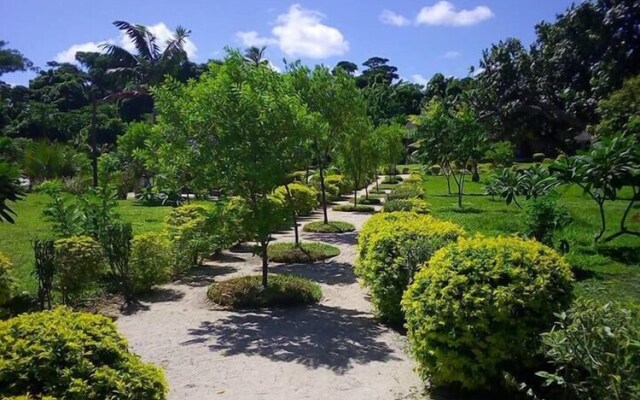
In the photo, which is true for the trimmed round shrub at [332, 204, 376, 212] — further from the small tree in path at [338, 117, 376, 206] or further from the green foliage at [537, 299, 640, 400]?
the green foliage at [537, 299, 640, 400]

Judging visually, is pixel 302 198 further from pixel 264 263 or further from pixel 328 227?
pixel 264 263

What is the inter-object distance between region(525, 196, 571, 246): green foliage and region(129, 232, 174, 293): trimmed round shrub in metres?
6.90

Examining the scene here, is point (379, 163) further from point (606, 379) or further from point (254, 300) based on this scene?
point (606, 379)

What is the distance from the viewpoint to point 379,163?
78.8 feet

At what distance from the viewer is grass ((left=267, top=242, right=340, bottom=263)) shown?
12959mm

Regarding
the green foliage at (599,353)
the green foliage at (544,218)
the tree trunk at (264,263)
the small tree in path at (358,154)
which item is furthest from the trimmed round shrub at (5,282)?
the small tree in path at (358,154)

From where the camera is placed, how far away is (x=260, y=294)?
9070mm

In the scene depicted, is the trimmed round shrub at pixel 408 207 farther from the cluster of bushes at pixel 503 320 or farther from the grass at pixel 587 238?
the cluster of bushes at pixel 503 320

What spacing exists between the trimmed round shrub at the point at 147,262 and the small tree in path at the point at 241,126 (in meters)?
1.73

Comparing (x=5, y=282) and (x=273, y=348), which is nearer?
(x=273, y=348)

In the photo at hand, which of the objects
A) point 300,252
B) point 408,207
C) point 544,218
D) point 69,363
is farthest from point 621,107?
point 69,363

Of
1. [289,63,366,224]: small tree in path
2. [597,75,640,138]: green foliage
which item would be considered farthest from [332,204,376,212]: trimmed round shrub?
[597,75,640,138]: green foliage

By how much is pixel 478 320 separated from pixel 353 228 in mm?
13176

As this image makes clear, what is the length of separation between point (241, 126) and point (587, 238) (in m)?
8.99
